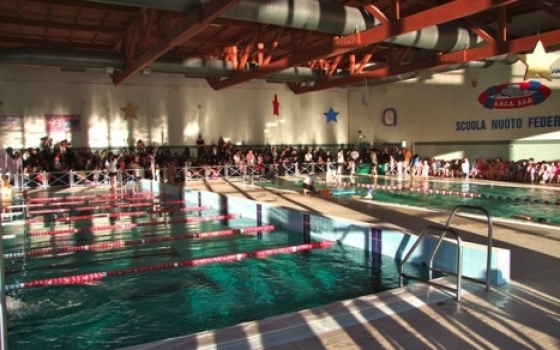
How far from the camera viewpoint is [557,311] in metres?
3.57

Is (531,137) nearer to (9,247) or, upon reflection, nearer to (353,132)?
(353,132)

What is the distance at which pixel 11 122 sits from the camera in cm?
1850

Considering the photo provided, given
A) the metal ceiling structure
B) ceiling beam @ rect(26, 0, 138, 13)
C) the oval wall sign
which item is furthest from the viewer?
the oval wall sign

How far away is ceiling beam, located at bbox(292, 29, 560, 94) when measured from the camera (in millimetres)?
11266

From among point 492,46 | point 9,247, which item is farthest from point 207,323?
point 492,46

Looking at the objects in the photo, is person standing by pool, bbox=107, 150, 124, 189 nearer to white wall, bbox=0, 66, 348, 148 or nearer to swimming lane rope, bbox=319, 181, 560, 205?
white wall, bbox=0, 66, 348, 148

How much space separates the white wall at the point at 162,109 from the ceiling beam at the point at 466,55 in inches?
203

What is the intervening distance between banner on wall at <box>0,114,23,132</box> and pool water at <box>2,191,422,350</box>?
12.5 meters

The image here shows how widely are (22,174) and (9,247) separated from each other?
1008cm

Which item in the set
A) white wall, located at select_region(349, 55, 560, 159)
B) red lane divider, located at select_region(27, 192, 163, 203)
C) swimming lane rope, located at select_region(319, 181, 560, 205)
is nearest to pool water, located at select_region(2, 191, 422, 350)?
red lane divider, located at select_region(27, 192, 163, 203)

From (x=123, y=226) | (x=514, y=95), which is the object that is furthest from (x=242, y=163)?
(x=123, y=226)

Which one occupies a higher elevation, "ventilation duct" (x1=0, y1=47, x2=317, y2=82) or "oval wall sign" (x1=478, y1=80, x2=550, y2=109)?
"ventilation duct" (x1=0, y1=47, x2=317, y2=82)

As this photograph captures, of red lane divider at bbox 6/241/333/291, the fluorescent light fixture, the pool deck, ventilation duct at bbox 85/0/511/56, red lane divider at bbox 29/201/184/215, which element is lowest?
red lane divider at bbox 6/241/333/291

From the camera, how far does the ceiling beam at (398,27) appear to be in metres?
9.05
